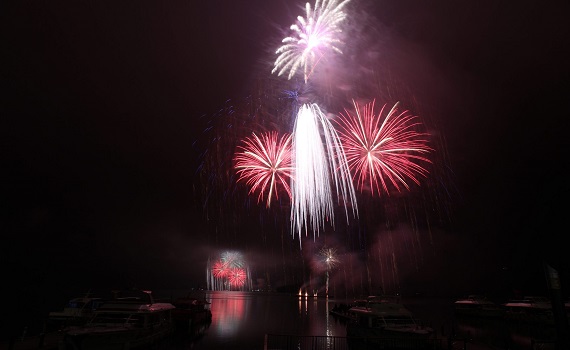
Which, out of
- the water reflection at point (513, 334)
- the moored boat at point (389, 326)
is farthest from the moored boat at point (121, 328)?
the water reflection at point (513, 334)

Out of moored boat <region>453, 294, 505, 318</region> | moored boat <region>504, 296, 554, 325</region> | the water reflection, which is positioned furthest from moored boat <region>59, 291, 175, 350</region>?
moored boat <region>453, 294, 505, 318</region>

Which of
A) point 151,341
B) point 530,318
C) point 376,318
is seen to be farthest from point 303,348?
point 530,318

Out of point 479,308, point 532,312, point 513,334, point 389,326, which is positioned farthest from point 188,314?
point 479,308

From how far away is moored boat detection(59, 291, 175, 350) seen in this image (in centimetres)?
2708

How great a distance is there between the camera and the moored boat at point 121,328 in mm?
27078

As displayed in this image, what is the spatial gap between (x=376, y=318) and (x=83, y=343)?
2589cm

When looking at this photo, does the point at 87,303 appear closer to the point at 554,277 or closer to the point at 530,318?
the point at 554,277

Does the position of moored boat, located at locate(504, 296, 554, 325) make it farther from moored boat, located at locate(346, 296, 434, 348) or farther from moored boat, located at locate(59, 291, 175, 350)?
moored boat, located at locate(59, 291, 175, 350)

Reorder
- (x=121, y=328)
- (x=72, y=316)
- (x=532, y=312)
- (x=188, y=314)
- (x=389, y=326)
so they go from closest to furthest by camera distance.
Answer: (x=121, y=328) < (x=389, y=326) < (x=72, y=316) < (x=188, y=314) < (x=532, y=312)

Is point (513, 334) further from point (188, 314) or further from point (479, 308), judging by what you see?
point (188, 314)

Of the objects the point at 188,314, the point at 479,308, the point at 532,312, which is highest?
the point at 188,314

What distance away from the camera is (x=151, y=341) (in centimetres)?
3416

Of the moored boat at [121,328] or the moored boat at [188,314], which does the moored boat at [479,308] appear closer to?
the moored boat at [188,314]

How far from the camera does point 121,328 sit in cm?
3016
